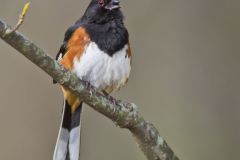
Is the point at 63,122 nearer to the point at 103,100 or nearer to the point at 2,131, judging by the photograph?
the point at 103,100

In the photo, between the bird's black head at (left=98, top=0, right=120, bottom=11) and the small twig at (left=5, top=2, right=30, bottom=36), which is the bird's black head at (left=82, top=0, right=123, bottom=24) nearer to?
the bird's black head at (left=98, top=0, right=120, bottom=11)

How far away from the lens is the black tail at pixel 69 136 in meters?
4.27

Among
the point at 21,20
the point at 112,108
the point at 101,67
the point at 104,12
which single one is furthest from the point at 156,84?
the point at 21,20

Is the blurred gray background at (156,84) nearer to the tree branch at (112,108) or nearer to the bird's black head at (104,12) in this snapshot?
the bird's black head at (104,12)

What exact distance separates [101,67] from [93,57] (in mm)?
88

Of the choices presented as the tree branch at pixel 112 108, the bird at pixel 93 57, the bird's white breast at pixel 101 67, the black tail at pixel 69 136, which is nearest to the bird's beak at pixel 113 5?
the bird at pixel 93 57

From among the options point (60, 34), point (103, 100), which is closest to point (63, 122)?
point (103, 100)

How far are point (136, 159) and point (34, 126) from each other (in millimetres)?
886

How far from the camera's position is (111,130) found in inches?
231

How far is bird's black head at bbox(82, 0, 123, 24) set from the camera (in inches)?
172

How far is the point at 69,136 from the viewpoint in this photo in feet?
14.4

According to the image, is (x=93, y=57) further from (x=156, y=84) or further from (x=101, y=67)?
(x=156, y=84)

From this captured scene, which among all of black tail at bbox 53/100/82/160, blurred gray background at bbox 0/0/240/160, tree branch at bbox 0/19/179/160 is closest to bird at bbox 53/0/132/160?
black tail at bbox 53/100/82/160

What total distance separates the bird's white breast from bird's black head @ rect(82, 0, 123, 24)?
0.71 feet
